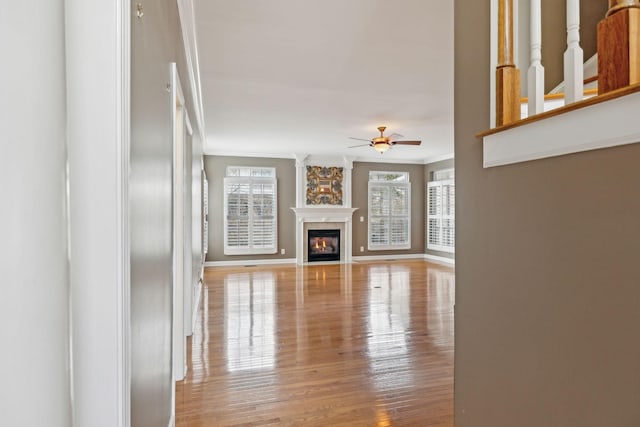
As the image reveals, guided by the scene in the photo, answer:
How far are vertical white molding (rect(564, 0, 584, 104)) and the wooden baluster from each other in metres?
0.18

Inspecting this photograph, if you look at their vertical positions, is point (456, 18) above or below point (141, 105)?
above

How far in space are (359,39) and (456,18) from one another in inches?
60.9

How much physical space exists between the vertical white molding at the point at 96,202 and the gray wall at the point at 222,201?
25.4 feet

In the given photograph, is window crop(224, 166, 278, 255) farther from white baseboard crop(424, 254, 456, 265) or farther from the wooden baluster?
the wooden baluster

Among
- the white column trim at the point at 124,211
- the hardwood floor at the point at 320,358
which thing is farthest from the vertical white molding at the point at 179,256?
the white column trim at the point at 124,211

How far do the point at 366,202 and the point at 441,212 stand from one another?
196 cm

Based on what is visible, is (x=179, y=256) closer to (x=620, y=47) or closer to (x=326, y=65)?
(x=326, y=65)

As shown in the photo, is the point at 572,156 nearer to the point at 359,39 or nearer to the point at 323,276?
the point at 359,39

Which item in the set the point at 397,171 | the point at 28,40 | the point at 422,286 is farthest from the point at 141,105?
the point at 397,171

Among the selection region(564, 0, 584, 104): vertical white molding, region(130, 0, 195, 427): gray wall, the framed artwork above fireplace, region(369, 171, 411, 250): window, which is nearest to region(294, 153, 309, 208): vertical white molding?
the framed artwork above fireplace

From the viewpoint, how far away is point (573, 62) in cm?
104

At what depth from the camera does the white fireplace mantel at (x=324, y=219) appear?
28.8 ft

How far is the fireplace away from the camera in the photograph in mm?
8945

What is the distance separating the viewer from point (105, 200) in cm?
82
